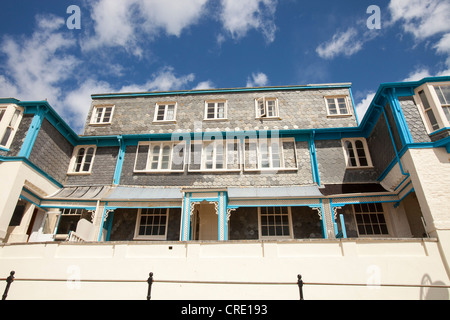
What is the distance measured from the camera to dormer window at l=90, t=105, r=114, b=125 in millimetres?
16797

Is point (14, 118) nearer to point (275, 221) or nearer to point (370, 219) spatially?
point (275, 221)

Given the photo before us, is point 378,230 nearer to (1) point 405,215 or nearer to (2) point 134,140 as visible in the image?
(1) point 405,215

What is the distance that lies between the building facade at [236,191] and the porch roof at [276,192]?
0.30ft

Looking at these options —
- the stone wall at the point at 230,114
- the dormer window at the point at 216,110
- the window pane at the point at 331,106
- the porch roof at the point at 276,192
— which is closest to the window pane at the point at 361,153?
the stone wall at the point at 230,114

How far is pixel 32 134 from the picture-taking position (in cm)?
1272

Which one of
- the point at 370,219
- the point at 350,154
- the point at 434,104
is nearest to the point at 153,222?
the point at 370,219

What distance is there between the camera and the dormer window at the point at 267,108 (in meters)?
16.1

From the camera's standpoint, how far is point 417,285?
25.3ft

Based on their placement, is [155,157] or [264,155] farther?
[155,157]

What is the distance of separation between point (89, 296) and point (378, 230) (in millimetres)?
11618

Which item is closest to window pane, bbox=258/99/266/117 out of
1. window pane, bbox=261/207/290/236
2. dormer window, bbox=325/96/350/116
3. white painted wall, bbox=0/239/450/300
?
dormer window, bbox=325/96/350/116

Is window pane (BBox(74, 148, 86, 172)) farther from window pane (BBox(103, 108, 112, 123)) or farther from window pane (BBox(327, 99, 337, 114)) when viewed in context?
window pane (BBox(327, 99, 337, 114))

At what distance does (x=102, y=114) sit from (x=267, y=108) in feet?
31.8

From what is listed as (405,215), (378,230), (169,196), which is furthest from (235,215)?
(405,215)
